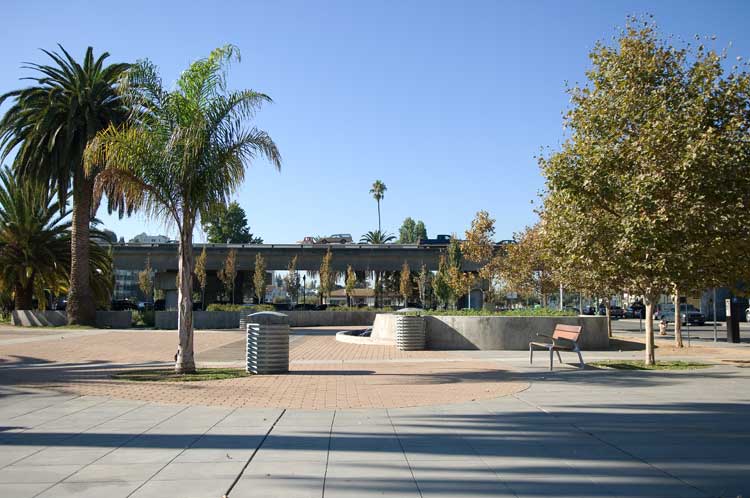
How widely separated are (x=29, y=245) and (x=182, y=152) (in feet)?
92.6

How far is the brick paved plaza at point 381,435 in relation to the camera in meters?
5.63

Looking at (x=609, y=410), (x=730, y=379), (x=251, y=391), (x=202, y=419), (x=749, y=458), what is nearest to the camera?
(x=749, y=458)

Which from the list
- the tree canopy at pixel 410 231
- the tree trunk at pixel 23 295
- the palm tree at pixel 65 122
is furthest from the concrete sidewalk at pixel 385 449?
the tree canopy at pixel 410 231

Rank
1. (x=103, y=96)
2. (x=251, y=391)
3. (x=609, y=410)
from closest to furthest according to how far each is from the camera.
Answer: (x=609, y=410), (x=251, y=391), (x=103, y=96)

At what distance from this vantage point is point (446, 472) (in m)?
5.98

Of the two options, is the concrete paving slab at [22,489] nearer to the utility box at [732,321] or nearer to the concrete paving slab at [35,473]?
the concrete paving slab at [35,473]

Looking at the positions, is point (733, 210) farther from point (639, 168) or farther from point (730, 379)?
point (730, 379)

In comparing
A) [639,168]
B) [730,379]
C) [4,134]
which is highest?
[4,134]

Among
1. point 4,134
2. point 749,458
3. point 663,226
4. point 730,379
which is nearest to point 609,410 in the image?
point 749,458

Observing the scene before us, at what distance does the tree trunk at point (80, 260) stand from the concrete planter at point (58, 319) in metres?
1.30

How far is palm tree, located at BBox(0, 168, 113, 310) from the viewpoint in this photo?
36.8 metres

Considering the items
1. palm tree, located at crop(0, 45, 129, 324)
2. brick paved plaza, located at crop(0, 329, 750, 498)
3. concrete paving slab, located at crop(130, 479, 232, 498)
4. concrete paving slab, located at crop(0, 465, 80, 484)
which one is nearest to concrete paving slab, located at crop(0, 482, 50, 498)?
brick paved plaza, located at crop(0, 329, 750, 498)

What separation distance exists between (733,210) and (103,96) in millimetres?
28592

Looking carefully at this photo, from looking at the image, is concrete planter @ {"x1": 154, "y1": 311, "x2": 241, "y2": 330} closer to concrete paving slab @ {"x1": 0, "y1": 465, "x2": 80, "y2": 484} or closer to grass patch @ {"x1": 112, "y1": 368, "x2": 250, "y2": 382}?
grass patch @ {"x1": 112, "y1": 368, "x2": 250, "y2": 382}
